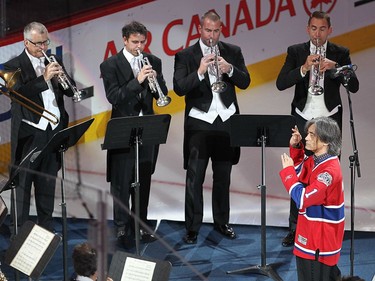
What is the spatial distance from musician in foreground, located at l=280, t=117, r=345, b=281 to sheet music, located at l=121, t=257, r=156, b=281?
1.46 meters

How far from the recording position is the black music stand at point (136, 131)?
661 centimetres

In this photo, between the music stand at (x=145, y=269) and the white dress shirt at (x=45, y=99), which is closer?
the music stand at (x=145, y=269)

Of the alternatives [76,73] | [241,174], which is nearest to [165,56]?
[76,73]

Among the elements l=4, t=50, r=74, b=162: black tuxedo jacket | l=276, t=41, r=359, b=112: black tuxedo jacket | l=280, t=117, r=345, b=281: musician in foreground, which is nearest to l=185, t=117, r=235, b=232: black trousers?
l=276, t=41, r=359, b=112: black tuxedo jacket

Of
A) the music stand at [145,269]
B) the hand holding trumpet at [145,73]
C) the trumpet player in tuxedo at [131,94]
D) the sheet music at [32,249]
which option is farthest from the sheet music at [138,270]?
the hand holding trumpet at [145,73]

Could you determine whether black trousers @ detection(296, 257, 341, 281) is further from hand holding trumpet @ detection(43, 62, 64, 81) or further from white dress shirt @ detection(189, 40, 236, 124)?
hand holding trumpet @ detection(43, 62, 64, 81)

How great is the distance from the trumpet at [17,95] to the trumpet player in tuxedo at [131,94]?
54 cm

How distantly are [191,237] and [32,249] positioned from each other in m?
3.17

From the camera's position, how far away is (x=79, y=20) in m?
8.09

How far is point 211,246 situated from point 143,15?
231 centimetres

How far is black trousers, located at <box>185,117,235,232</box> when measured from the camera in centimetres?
768

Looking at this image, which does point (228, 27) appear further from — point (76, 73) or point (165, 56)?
point (76, 73)

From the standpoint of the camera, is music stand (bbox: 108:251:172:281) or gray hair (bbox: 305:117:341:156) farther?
gray hair (bbox: 305:117:341:156)

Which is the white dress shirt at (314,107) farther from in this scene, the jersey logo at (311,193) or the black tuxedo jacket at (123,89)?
the jersey logo at (311,193)
